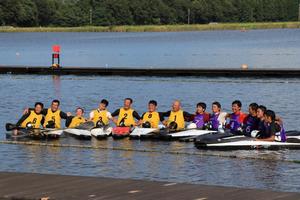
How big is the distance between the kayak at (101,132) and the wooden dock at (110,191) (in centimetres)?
1648

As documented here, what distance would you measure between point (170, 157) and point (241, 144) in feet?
10.9

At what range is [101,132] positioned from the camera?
46125 mm

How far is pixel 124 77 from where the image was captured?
97562mm

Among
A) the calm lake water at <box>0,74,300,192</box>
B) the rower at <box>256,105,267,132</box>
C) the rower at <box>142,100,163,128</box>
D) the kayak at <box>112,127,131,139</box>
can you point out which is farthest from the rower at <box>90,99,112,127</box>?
the rower at <box>256,105,267,132</box>

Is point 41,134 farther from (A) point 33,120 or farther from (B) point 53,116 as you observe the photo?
(B) point 53,116

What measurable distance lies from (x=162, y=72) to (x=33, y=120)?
50.6m

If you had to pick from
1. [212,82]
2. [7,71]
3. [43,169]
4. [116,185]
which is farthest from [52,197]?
[7,71]

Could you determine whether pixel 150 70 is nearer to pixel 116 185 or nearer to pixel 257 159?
pixel 257 159

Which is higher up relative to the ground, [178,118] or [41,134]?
[178,118]

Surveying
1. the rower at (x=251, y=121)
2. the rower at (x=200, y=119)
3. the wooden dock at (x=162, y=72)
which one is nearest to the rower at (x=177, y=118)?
the rower at (x=200, y=119)

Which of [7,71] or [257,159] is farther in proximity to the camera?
[7,71]

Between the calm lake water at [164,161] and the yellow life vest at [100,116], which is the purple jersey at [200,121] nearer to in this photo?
the calm lake water at [164,161]

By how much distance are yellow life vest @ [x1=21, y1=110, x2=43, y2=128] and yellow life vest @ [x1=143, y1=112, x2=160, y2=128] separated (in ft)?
16.6

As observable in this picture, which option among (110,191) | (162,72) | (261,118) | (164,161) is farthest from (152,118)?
(162,72)
